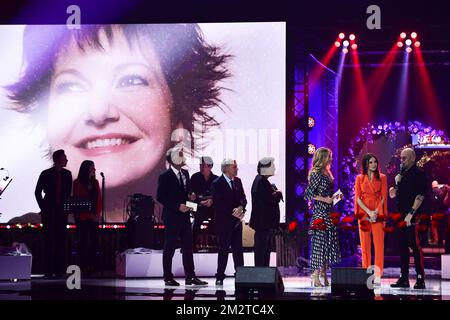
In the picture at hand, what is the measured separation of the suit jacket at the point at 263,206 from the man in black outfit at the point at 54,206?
9.25ft

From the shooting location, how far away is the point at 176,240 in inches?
396

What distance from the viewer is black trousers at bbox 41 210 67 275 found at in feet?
38.0

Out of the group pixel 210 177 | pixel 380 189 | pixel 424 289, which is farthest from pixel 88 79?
pixel 424 289

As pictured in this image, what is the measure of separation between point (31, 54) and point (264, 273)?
21.5 feet

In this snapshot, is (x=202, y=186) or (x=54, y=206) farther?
(x=202, y=186)

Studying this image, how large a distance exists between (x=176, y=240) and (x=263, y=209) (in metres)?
1.07

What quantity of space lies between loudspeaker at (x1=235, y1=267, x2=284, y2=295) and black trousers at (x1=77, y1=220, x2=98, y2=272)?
3903 mm

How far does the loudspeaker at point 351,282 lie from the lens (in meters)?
8.53

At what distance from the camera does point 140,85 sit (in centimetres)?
1352

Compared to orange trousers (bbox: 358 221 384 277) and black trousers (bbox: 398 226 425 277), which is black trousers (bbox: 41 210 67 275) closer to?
orange trousers (bbox: 358 221 384 277)

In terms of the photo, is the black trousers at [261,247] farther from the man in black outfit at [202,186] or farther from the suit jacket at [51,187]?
the suit jacket at [51,187]

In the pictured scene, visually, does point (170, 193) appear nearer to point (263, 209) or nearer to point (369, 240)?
point (263, 209)

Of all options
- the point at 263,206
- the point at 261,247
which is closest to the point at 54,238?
the point at 261,247

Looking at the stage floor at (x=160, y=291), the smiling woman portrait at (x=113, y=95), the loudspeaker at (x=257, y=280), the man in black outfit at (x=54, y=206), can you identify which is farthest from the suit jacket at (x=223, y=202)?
the smiling woman portrait at (x=113, y=95)
